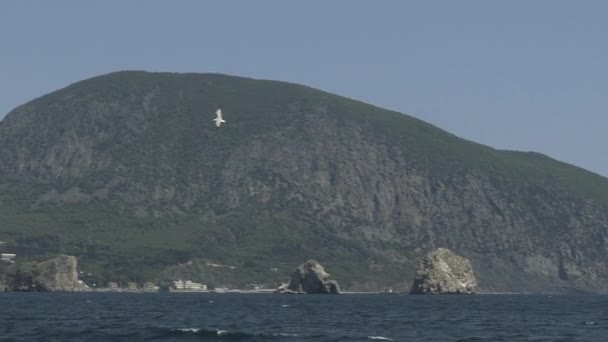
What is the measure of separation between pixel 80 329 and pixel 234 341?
72.1 feet

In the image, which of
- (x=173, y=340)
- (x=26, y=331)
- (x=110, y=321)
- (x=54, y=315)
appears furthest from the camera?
(x=54, y=315)

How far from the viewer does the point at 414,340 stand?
14625 cm

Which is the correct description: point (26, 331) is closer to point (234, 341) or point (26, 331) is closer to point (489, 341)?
point (234, 341)

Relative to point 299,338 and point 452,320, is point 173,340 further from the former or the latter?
point 452,320

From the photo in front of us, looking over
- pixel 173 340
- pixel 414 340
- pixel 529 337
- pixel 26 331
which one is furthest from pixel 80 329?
pixel 529 337

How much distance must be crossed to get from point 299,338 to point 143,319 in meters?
43.5

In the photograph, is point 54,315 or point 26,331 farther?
point 54,315

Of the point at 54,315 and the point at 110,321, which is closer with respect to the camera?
the point at 110,321

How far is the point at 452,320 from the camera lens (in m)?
198

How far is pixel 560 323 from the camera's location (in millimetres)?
196625

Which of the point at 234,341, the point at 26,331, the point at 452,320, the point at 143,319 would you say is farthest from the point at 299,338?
the point at 452,320

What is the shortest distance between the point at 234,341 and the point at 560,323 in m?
69.7

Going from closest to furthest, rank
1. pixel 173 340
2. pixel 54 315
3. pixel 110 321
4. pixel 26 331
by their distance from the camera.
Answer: pixel 173 340, pixel 26 331, pixel 110 321, pixel 54 315

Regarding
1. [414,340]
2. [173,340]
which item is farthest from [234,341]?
[414,340]
